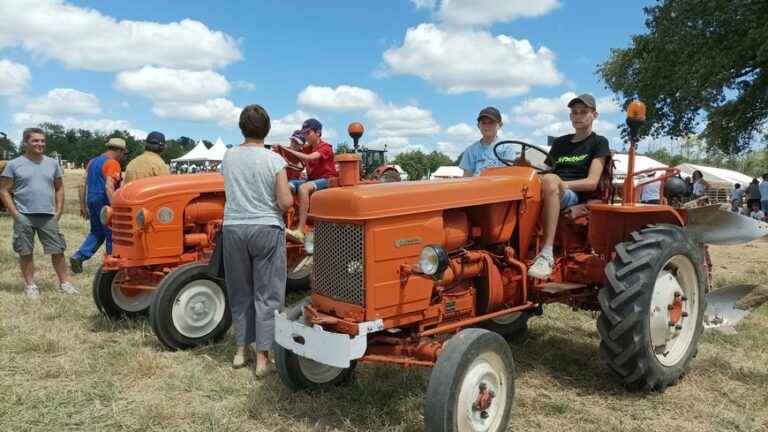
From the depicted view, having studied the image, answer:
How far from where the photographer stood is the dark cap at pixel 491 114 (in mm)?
5195

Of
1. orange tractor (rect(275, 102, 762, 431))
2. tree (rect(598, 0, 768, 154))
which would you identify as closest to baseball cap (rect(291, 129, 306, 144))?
orange tractor (rect(275, 102, 762, 431))

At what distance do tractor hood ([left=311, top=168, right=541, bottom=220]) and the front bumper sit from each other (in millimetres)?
579

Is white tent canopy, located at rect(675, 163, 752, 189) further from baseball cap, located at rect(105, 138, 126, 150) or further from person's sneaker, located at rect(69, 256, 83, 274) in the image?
person's sneaker, located at rect(69, 256, 83, 274)

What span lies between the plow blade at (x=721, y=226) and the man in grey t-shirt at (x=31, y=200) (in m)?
5.97

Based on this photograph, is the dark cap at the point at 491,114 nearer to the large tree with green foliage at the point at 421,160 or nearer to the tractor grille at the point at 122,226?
the tractor grille at the point at 122,226

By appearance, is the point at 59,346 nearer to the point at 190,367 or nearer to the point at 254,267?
the point at 190,367

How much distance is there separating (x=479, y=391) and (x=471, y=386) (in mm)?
79

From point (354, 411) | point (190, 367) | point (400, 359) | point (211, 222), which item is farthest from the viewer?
point (211, 222)

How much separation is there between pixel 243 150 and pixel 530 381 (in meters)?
2.43

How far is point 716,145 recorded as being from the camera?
17922 millimetres

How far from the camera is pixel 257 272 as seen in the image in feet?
12.8

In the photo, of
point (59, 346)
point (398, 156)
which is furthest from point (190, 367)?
point (398, 156)

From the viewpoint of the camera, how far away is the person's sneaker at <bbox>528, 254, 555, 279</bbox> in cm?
378

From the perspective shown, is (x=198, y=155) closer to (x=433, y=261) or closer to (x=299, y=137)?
(x=299, y=137)
